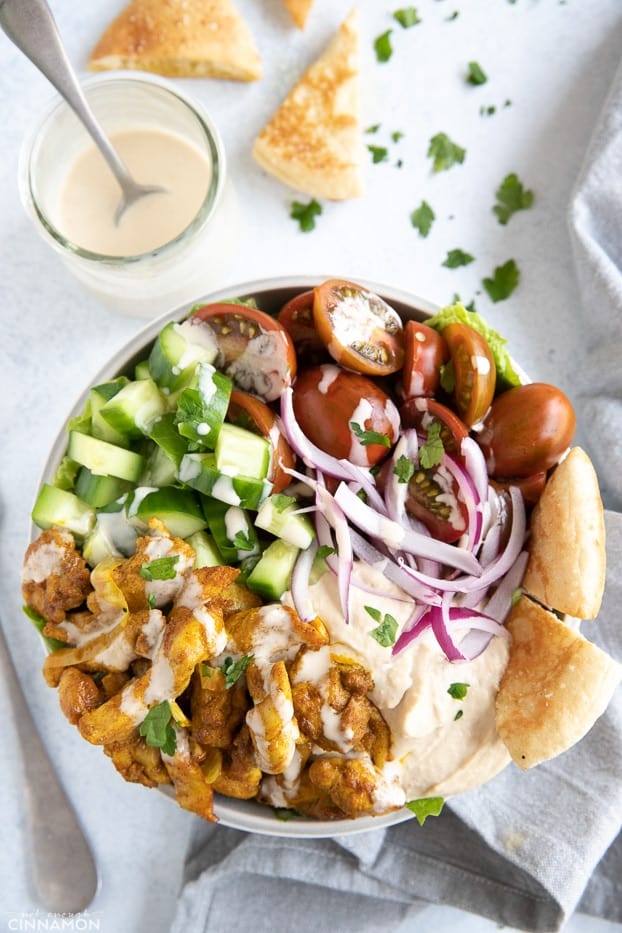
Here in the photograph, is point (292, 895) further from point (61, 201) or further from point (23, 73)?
point (23, 73)

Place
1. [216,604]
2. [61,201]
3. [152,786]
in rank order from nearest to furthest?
[216,604]
[152,786]
[61,201]

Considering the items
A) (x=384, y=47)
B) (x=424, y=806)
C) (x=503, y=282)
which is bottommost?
(x=424, y=806)

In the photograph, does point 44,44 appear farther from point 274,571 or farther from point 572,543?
point 572,543

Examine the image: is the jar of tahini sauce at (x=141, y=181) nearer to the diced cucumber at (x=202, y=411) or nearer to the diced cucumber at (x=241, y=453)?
the diced cucumber at (x=202, y=411)

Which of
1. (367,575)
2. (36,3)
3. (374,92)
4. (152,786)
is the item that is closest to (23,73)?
(36,3)

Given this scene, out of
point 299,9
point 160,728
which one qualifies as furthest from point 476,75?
point 160,728

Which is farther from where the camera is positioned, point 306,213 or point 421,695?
point 306,213

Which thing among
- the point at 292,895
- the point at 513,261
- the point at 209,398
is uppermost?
the point at 513,261

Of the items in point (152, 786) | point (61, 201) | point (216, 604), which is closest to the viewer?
point (216, 604)
